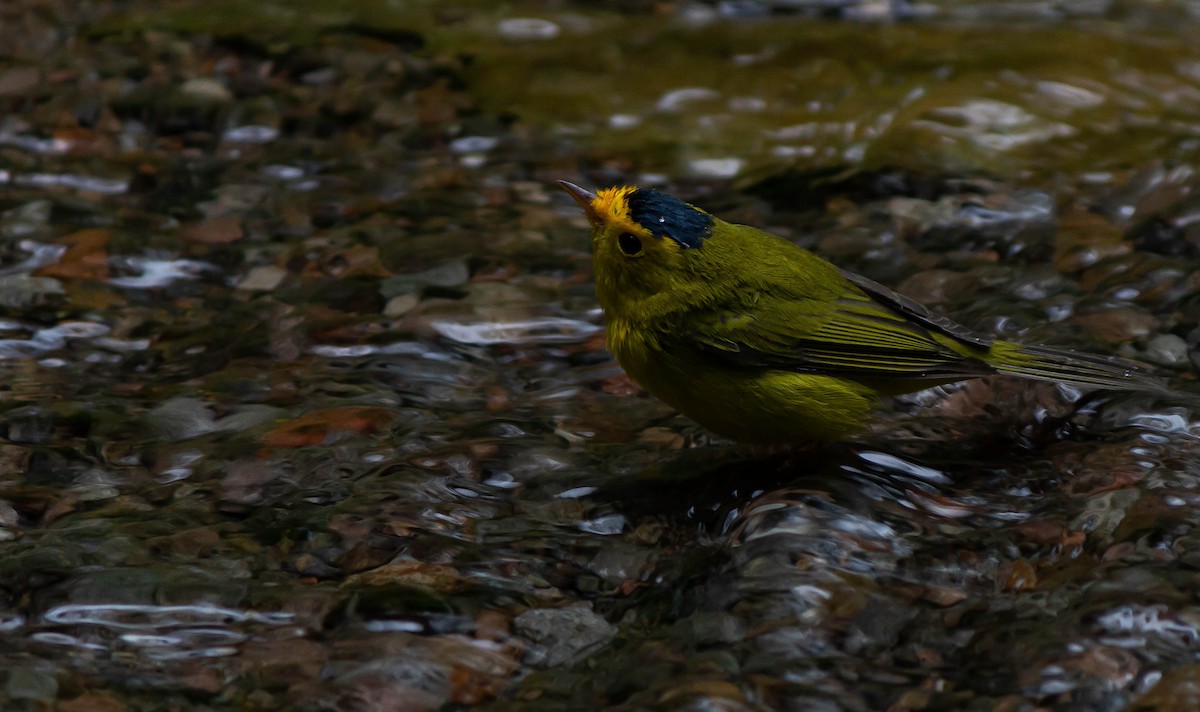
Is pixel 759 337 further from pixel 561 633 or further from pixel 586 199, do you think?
pixel 561 633

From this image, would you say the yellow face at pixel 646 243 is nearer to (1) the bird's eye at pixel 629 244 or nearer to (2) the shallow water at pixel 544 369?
(1) the bird's eye at pixel 629 244

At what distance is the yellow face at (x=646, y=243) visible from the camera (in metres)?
4.36

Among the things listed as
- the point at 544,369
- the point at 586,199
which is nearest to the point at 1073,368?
the point at 586,199

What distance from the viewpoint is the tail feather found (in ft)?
14.1

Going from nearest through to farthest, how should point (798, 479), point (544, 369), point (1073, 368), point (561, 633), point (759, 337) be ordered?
1. point (561, 633)
2. point (798, 479)
3. point (759, 337)
4. point (1073, 368)
5. point (544, 369)

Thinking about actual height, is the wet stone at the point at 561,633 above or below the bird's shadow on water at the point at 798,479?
below

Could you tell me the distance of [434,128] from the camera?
289 inches

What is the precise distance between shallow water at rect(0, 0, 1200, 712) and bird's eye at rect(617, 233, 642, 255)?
680 mm

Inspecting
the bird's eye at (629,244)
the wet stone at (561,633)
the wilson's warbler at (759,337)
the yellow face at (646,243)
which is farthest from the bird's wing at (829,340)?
the wet stone at (561,633)

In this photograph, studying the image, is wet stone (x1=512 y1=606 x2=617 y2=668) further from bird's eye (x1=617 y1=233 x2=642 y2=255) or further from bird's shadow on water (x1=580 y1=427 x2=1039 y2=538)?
bird's eye (x1=617 y1=233 x2=642 y2=255)

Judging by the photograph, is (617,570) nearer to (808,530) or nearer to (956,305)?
(808,530)

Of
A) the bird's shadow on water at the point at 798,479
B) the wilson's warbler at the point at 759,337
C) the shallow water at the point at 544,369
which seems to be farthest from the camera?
the wilson's warbler at the point at 759,337

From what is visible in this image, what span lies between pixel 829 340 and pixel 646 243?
669 mm

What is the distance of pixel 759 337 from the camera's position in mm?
4246
